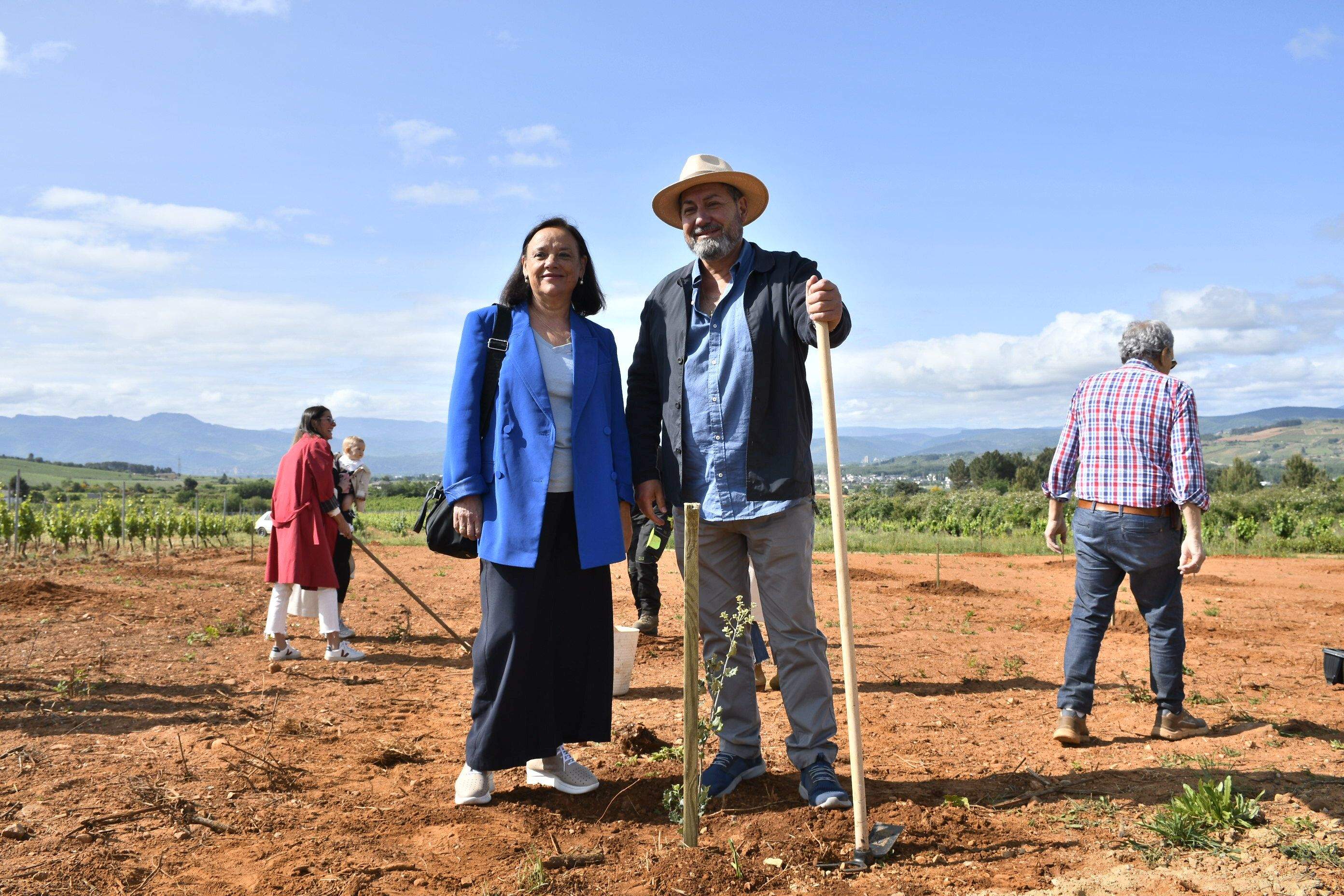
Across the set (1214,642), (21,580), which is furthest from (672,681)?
(21,580)

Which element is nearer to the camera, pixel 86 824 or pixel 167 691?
pixel 86 824

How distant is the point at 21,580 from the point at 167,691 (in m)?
6.96

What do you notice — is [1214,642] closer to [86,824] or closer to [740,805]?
[740,805]

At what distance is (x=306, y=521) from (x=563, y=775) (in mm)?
3842

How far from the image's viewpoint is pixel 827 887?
101 inches

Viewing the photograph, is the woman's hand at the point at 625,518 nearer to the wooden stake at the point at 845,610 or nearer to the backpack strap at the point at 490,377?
the backpack strap at the point at 490,377

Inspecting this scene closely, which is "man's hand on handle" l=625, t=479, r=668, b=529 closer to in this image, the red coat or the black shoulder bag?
the black shoulder bag

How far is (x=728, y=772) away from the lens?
11.1ft

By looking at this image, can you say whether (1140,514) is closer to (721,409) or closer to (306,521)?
(721,409)

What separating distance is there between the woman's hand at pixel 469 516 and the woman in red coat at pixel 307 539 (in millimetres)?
3597

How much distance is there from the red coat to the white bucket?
262 cm

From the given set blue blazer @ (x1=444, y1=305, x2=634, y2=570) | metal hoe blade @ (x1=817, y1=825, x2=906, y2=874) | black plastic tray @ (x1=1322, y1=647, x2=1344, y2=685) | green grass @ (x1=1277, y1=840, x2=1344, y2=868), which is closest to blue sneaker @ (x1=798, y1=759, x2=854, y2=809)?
metal hoe blade @ (x1=817, y1=825, x2=906, y2=874)

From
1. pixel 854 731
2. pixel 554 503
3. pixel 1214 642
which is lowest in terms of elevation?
pixel 1214 642

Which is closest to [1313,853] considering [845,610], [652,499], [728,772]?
[845,610]
